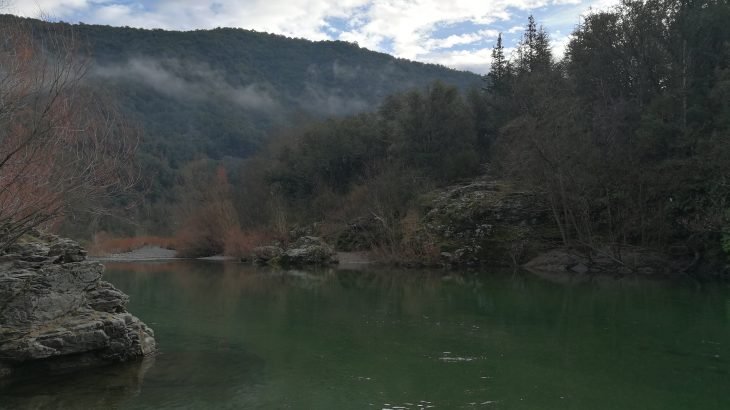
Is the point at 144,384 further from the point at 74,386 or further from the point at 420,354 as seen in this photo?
the point at 420,354

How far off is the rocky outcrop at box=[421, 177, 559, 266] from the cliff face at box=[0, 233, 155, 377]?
869 inches

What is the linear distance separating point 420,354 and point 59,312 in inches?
230

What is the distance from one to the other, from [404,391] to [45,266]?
237 inches

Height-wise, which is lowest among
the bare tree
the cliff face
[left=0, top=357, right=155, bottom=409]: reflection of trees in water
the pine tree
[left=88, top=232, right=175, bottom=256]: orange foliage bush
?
[left=88, top=232, right=175, bottom=256]: orange foliage bush

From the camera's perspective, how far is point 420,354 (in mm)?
9758

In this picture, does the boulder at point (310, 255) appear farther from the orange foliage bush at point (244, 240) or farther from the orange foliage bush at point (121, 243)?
the orange foliage bush at point (121, 243)

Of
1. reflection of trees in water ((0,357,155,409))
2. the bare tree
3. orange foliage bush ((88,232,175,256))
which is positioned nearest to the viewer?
reflection of trees in water ((0,357,155,409))

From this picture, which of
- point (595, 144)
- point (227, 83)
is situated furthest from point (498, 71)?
point (227, 83)

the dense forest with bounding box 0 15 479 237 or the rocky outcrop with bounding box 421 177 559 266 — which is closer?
the rocky outcrop with bounding box 421 177 559 266

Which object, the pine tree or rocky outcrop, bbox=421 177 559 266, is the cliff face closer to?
rocky outcrop, bbox=421 177 559 266

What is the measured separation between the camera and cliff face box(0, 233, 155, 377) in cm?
839

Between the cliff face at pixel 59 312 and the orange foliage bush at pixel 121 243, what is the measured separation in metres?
39.0

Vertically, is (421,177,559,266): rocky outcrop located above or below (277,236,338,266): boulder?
above

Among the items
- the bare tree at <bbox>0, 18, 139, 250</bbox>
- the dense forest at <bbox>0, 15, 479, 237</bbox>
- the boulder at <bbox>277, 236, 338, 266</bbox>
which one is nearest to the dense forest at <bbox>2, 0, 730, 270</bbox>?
the bare tree at <bbox>0, 18, 139, 250</bbox>
